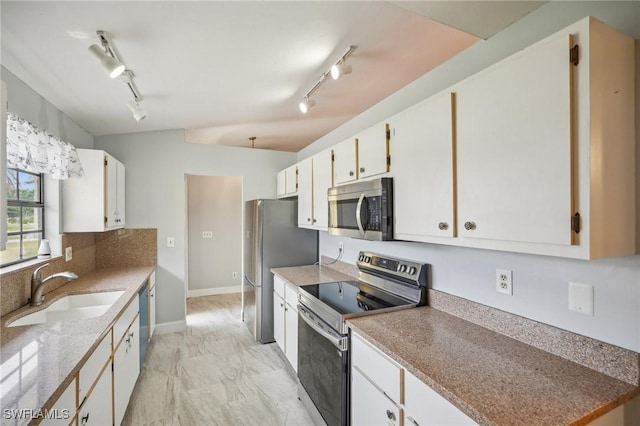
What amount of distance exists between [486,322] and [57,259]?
3179mm

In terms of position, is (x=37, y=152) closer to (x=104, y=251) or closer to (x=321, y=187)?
(x=104, y=251)

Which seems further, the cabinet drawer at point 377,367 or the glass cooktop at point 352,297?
the glass cooktop at point 352,297

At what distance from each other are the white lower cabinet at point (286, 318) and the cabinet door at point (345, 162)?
101 cm

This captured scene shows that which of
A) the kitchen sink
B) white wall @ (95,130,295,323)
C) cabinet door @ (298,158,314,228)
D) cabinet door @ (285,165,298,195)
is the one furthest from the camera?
white wall @ (95,130,295,323)

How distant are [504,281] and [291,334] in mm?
1807

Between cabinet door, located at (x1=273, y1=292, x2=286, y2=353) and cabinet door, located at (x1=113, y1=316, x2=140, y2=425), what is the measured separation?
3.99ft

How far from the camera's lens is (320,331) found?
189cm

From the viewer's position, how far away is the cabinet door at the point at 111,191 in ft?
9.02

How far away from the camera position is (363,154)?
2014 millimetres

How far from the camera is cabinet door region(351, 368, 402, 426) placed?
4.24 ft

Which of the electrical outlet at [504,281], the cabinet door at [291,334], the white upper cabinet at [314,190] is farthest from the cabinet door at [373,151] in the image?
the cabinet door at [291,334]

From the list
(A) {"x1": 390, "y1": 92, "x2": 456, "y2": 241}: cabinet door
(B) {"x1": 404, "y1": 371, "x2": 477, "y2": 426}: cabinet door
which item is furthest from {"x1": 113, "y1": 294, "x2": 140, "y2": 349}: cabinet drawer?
(A) {"x1": 390, "y1": 92, "x2": 456, "y2": 241}: cabinet door

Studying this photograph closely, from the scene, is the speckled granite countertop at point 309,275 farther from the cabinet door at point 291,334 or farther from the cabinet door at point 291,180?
the cabinet door at point 291,180

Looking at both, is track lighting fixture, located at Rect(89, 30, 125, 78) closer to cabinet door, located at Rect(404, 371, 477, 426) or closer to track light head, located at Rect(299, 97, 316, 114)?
track light head, located at Rect(299, 97, 316, 114)
